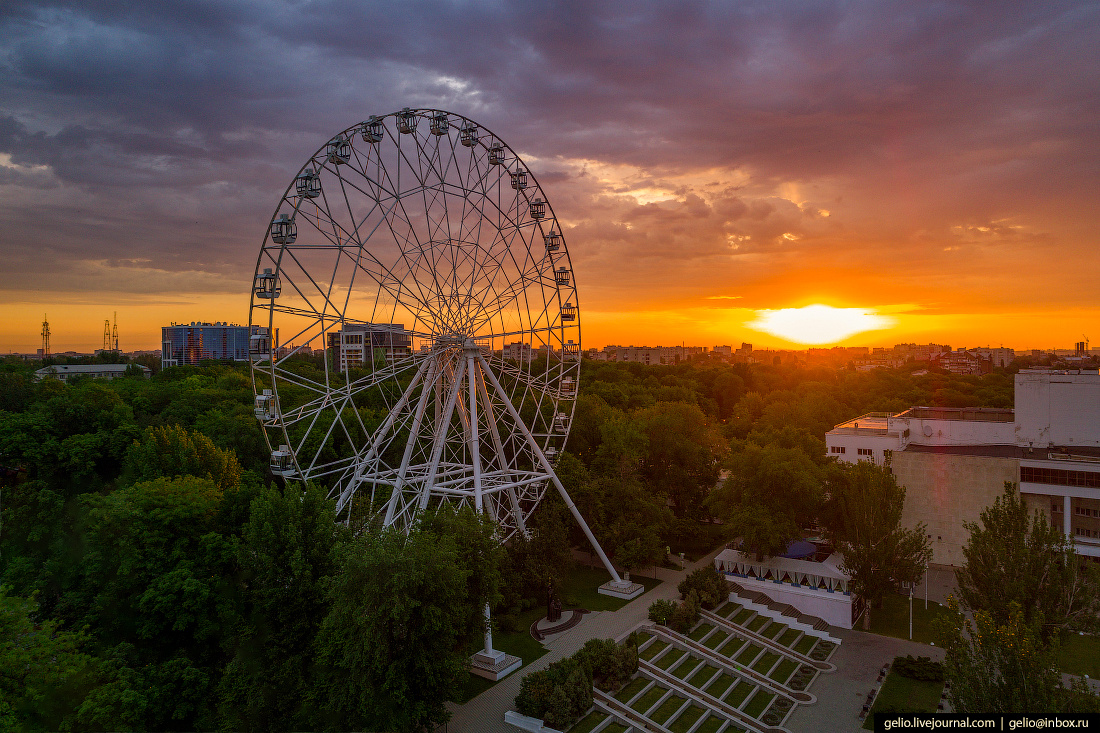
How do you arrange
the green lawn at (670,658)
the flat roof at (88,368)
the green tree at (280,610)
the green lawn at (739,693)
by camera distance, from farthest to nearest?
the flat roof at (88,368)
the green lawn at (670,658)
the green lawn at (739,693)
the green tree at (280,610)

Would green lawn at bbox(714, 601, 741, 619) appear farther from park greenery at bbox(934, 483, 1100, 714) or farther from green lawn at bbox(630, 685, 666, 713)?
park greenery at bbox(934, 483, 1100, 714)

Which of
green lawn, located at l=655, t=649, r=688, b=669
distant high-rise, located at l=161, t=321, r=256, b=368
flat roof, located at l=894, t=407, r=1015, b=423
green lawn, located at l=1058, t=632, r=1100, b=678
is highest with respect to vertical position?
distant high-rise, located at l=161, t=321, r=256, b=368

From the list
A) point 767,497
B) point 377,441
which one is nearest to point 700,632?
point 767,497

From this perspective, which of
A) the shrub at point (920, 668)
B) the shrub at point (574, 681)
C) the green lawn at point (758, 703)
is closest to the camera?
the shrub at point (574, 681)

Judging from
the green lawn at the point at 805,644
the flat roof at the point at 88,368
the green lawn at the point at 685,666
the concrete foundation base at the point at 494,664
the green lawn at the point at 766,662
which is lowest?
the green lawn at the point at 805,644

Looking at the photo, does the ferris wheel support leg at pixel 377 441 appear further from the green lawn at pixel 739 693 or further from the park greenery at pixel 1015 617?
the park greenery at pixel 1015 617

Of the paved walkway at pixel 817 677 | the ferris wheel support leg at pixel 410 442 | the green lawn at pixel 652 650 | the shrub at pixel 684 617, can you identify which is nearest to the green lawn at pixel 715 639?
the shrub at pixel 684 617

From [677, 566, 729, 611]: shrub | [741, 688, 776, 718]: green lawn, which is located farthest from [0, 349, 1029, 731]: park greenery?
[741, 688, 776, 718]: green lawn
